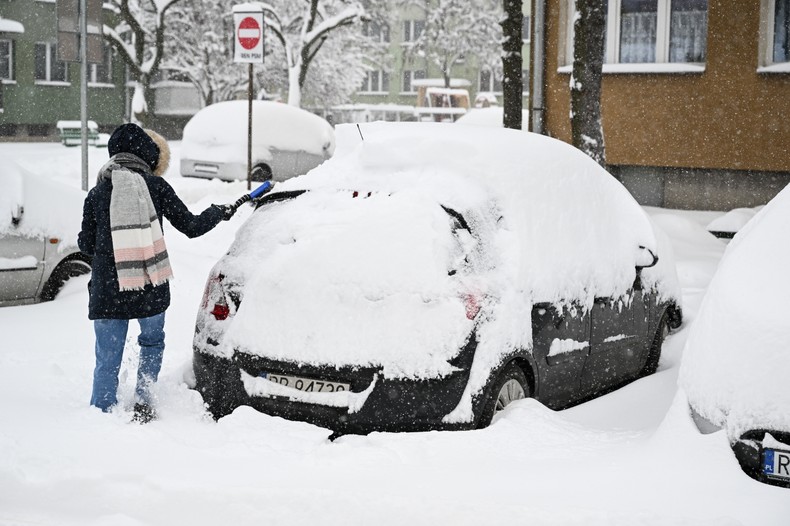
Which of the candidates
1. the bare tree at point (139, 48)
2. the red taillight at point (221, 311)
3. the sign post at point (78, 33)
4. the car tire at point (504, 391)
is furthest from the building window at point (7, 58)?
the car tire at point (504, 391)

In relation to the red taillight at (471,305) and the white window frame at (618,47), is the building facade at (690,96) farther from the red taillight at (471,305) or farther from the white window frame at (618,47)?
the red taillight at (471,305)

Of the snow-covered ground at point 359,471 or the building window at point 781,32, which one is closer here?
the snow-covered ground at point 359,471

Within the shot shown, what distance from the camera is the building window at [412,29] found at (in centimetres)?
6992

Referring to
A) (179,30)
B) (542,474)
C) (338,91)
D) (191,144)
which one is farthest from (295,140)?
(338,91)

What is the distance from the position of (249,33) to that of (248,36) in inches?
2.6

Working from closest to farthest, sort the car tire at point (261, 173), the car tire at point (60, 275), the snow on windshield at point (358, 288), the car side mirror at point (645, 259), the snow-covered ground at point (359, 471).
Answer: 1. the snow-covered ground at point (359, 471)
2. the snow on windshield at point (358, 288)
3. the car side mirror at point (645, 259)
4. the car tire at point (60, 275)
5. the car tire at point (261, 173)

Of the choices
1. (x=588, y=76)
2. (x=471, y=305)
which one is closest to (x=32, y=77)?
(x=588, y=76)

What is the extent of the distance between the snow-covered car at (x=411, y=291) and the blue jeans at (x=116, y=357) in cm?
37

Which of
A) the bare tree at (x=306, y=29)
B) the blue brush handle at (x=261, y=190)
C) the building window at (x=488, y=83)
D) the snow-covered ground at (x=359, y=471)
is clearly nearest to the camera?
the snow-covered ground at (x=359, y=471)

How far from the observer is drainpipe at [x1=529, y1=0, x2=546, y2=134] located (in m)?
17.4

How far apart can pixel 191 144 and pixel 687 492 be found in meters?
17.9

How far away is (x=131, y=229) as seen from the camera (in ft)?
19.0

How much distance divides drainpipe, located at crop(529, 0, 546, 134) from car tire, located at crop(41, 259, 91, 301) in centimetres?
969

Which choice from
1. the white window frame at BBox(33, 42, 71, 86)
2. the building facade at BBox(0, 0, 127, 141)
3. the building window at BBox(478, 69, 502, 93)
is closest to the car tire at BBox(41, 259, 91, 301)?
the building facade at BBox(0, 0, 127, 141)
